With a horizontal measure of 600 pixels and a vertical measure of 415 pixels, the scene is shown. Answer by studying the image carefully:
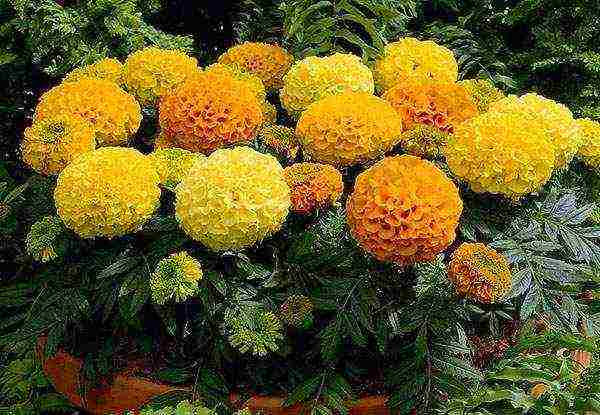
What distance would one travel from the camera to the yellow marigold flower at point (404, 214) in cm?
183

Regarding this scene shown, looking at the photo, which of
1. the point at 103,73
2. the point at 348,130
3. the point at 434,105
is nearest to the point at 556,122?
the point at 434,105

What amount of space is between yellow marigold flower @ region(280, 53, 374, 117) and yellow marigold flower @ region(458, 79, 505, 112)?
0.31 m

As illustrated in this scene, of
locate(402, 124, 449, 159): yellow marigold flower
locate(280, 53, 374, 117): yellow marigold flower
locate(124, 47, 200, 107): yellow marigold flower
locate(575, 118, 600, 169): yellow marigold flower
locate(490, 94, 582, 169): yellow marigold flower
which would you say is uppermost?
locate(490, 94, 582, 169): yellow marigold flower

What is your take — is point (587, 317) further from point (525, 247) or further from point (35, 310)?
point (35, 310)

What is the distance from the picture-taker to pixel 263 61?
267 centimetres

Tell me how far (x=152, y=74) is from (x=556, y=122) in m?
1.11

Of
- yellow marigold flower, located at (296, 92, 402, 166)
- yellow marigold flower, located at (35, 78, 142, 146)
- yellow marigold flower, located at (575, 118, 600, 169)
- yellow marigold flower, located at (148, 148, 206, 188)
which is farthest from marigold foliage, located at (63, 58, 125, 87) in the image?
yellow marigold flower, located at (575, 118, 600, 169)

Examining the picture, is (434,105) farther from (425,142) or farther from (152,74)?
(152,74)

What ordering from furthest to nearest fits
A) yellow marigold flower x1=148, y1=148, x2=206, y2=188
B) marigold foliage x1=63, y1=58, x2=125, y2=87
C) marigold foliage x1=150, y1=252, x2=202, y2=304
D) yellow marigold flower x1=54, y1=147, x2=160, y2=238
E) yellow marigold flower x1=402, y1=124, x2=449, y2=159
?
marigold foliage x1=63, y1=58, x2=125, y2=87, yellow marigold flower x1=402, y1=124, x2=449, y2=159, yellow marigold flower x1=148, y1=148, x2=206, y2=188, yellow marigold flower x1=54, y1=147, x2=160, y2=238, marigold foliage x1=150, y1=252, x2=202, y2=304

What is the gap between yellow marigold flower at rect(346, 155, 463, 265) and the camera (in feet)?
6.01

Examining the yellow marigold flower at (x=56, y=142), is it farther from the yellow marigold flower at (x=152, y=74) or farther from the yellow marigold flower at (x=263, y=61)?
the yellow marigold flower at (x=263, y=61)

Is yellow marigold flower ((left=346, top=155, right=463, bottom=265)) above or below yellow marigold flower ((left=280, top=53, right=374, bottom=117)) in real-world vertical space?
above

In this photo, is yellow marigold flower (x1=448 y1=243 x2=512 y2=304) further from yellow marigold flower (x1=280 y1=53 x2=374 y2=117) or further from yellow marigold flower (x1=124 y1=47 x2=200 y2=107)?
yellow marigold flower (x1=124 y1=47 x2=200 y2=107)

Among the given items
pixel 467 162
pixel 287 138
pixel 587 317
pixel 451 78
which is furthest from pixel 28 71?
pixel 587 317
